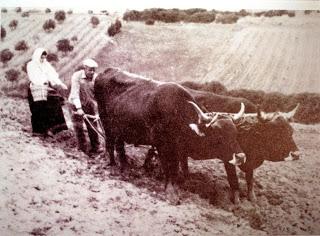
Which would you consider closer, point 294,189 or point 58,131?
point 294,189

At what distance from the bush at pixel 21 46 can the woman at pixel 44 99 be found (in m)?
0.12

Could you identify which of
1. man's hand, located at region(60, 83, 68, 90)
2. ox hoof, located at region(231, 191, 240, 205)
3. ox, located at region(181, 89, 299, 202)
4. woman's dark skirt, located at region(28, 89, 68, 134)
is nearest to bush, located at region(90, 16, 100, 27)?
man's hand, located at region(60, 83, 68, 90)

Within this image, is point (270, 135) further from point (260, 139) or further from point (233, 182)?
point (233, 182)

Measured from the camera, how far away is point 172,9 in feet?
14.0

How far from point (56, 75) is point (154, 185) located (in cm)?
118

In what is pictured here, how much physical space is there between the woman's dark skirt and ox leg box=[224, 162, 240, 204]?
133 cm

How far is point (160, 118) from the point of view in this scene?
4.02m

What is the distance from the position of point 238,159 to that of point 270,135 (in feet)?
0.97

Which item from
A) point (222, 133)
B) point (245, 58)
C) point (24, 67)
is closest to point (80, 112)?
point (24, 67)

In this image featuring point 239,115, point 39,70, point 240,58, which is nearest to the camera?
point 239,115

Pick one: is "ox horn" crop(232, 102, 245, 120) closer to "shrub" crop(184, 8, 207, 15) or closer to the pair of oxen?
the pair of oxen

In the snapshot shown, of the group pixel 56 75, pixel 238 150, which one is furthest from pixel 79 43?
pixel 238 150

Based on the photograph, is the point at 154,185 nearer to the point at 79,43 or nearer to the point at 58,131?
the point at 58,131

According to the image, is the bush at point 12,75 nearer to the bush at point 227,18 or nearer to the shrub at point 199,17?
the shrub at point 199,17
